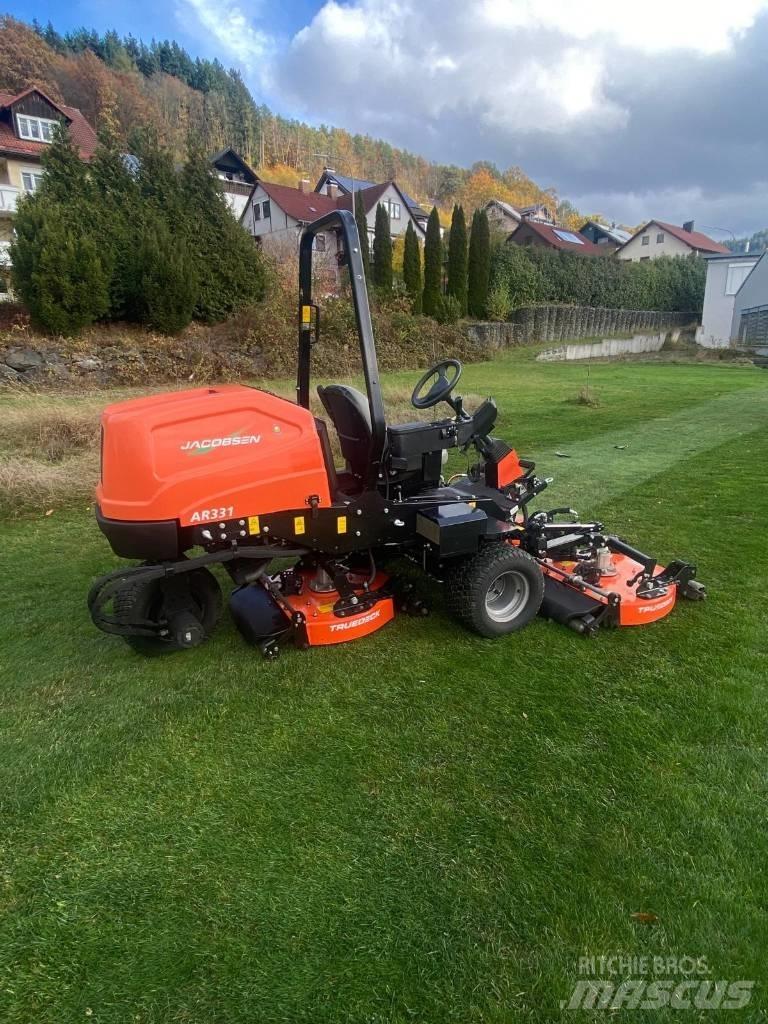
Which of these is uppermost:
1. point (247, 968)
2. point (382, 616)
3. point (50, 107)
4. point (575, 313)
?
point (50, 107)

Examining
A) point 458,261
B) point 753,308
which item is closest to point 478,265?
point 458,261

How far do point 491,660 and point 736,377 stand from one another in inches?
786

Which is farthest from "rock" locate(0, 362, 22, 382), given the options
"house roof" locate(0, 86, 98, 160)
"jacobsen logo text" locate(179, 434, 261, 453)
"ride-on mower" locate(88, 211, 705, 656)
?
"house roof" locate(0, 86, 98, 160)

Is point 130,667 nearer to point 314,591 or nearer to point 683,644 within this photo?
point 314,591

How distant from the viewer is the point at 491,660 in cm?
319

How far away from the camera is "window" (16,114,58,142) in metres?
29.7

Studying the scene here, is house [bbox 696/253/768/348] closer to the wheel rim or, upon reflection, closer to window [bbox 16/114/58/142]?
window [bbox 16/114/58/142]

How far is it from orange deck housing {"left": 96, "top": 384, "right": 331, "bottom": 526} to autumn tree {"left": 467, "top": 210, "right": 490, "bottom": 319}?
27.4 meters

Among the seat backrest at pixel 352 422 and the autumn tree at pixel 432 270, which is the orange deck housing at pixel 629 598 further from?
the autumn tree at pixel 432 270

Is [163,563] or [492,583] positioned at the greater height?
[163,563]

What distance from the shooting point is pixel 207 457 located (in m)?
2.68

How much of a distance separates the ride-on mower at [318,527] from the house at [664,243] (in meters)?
53.4

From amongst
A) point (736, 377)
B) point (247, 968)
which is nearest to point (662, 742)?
point (247, 968)

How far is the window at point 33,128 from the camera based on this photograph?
97.3ft
